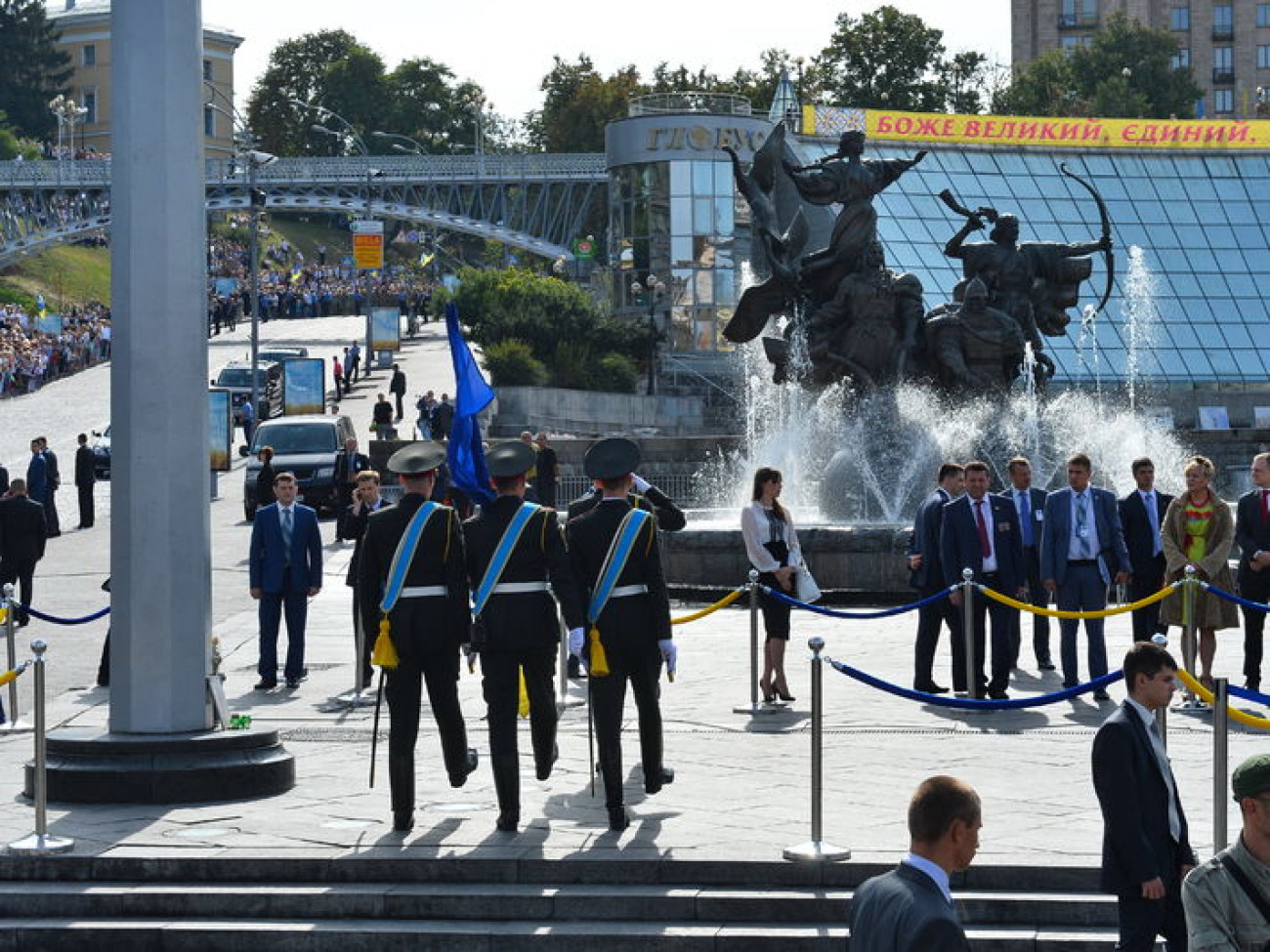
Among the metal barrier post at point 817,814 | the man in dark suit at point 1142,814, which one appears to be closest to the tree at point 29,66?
the metal barrier post at point 817,814

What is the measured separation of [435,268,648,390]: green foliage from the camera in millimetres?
60438

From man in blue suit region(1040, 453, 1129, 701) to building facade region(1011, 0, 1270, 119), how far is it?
113 m

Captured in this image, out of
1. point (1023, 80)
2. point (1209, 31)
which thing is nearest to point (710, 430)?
point (1023, 80)

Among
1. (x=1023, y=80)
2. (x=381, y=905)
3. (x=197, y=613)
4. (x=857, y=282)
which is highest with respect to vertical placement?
(x=1023, y=80)

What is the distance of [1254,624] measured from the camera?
597 inches

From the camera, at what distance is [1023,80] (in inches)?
4277

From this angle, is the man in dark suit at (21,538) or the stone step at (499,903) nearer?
the stone step at (499,903)

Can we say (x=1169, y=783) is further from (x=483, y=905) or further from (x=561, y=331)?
(x=561, y=331)

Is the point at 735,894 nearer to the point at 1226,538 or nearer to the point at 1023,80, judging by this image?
the point at 1226,538

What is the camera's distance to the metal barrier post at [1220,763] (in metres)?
9.20

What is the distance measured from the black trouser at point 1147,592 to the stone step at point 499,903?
646 cm

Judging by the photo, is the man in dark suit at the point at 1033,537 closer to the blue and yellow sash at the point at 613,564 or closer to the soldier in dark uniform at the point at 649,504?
the soldier in dark uniform at the point at 649,504

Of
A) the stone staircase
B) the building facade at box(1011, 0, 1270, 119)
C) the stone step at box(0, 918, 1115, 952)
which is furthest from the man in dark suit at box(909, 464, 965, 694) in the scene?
the building facade at box(1011, 0, 1270, 119)

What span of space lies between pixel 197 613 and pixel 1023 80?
10038cm
